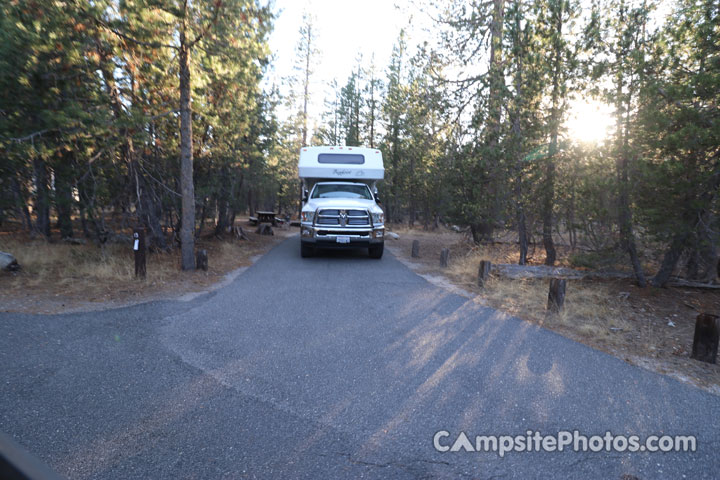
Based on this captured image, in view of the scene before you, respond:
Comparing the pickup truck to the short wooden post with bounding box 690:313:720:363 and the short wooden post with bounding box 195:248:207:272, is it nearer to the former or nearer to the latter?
the short wooden post with bounding box 195:248:207:272

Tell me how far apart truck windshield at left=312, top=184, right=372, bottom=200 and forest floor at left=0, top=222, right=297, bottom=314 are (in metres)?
3.08

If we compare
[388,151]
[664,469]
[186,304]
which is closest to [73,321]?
[186,304]

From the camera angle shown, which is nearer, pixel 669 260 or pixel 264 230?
pixel 669 260

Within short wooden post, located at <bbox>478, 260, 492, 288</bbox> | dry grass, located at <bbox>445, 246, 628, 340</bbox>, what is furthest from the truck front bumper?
short wooden post, located at <bbox>478, 260, 492, 288</bbox>

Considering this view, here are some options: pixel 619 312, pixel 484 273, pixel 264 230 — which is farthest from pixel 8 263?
pixel 264 230

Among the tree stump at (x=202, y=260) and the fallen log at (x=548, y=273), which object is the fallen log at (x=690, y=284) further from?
the tree stump at (x=202, y=260)

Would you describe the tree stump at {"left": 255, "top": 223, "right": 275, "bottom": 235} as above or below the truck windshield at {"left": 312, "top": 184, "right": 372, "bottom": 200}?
below

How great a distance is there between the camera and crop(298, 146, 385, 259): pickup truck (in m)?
11.4

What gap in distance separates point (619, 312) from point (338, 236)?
22.5 ft

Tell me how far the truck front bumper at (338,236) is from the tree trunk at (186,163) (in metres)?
3.29

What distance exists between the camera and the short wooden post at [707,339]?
15.4 feet

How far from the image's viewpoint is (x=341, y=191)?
13.0m

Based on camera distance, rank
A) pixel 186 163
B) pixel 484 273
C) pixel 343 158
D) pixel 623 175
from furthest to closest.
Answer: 1. pixel 343 158
2. pixel 186 163
3. pixel 484 273
4. pixel 623 175

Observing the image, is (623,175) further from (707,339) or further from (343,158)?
(343,158)
